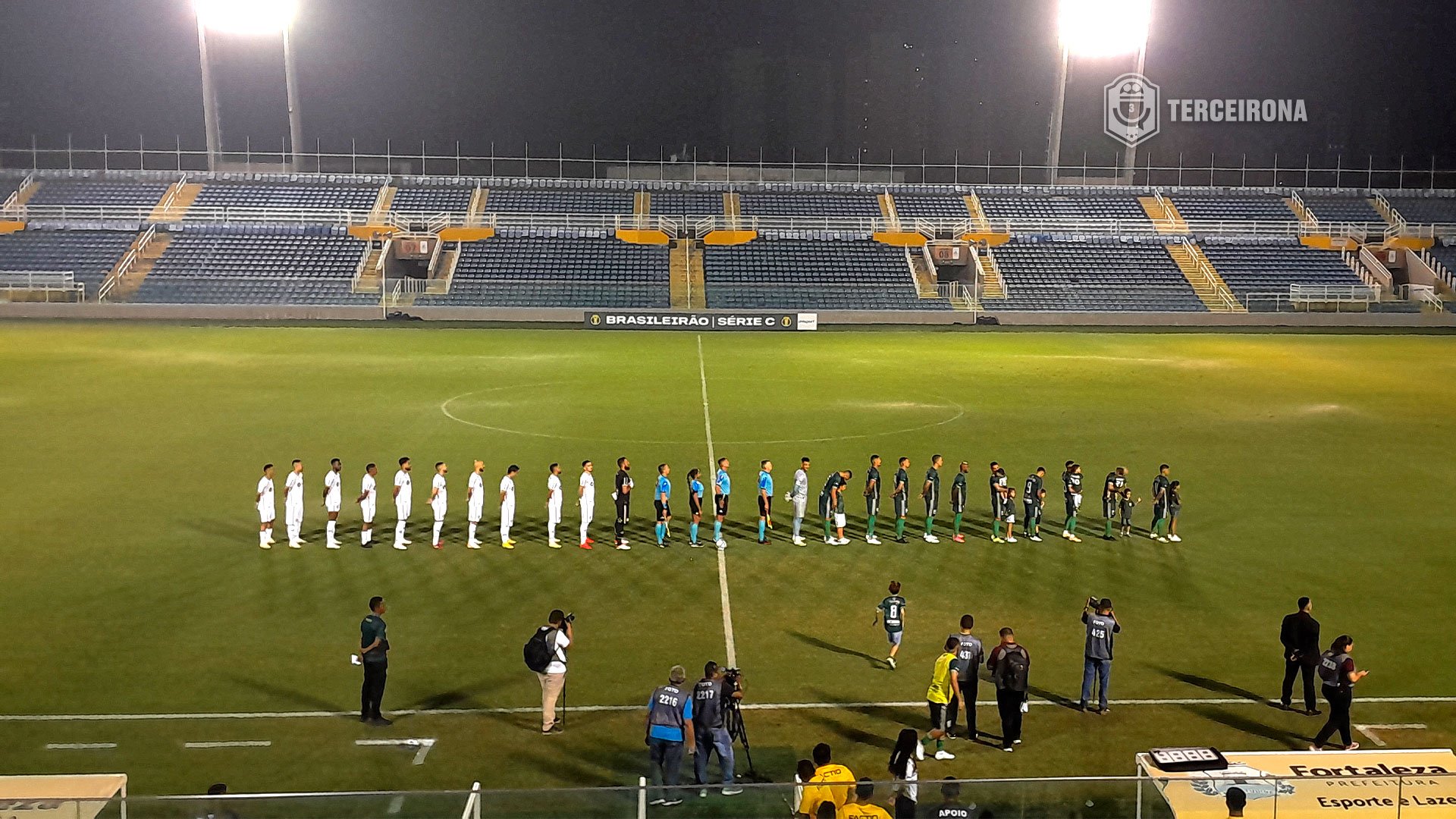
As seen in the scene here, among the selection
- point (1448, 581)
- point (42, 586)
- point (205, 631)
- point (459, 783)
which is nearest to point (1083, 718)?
point (459, 783)

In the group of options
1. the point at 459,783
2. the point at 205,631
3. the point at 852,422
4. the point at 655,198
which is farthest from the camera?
the point at 655,198

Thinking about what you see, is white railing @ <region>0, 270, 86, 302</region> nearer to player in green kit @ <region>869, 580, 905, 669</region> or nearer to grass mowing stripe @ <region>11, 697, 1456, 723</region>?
grass mowing stripe @ <region>11, 697, 1456, 723</region>

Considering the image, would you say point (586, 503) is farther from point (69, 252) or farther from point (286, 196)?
point (286, 196)

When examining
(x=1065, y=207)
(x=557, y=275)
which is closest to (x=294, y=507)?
(x=557, y=275)

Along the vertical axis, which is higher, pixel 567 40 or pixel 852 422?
pixel 567 40

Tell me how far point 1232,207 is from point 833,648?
6080 cm

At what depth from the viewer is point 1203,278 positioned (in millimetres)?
62844

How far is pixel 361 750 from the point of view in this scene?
12.6 m

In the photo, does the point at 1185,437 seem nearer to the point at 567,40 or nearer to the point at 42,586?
the point at 42,586

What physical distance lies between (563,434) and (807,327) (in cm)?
2802

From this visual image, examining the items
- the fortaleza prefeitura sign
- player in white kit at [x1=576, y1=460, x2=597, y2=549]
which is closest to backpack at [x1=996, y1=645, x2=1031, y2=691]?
player in white kit at [x1=576, y1=460, x2=597, y2=549]

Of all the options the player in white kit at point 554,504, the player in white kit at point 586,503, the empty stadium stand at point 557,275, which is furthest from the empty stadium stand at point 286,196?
the player in white kit at point 554,504

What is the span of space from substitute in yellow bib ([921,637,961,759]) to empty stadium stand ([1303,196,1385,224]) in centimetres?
6335

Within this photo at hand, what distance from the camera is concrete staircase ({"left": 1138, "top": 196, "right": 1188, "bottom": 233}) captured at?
6731 cm
